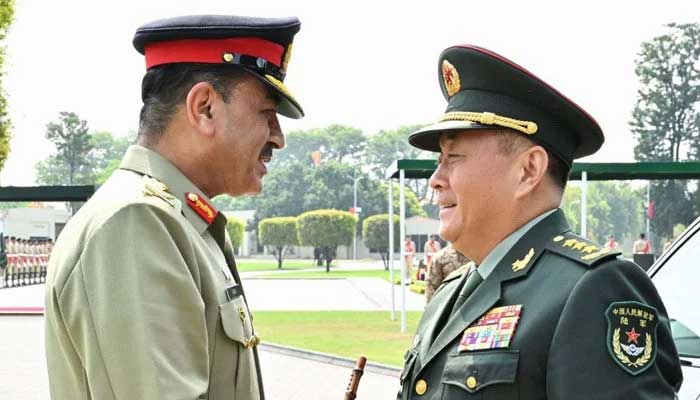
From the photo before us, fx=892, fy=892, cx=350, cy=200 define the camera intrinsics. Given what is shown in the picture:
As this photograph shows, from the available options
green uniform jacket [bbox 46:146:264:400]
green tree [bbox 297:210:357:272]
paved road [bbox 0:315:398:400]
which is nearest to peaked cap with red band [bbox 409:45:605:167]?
green uniform jacket [bbox 46:146:264:400]

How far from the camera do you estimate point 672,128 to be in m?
56.0

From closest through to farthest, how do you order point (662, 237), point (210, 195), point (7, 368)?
point (210, 195) < point (7, 368) < point (662, 237)

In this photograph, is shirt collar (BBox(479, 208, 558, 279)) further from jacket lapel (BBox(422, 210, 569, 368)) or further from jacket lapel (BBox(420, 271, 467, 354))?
jacket lapel (BBox(420, 271, 467, 354))

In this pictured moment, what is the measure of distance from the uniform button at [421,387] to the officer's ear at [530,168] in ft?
1.77

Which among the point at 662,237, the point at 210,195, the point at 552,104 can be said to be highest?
the point at 552,104

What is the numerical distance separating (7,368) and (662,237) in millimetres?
48541

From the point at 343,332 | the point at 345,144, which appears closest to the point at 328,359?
the point at 343,332

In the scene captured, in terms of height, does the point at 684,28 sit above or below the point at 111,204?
above

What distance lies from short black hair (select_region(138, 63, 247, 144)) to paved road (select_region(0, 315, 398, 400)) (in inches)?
268

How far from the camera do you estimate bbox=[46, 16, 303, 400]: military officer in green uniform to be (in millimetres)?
1930

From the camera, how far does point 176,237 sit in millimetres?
2113

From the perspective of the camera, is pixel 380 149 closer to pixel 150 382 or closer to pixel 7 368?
pixel 7 368

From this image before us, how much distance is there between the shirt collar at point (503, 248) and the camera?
235cm

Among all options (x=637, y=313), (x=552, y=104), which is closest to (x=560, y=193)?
(x=552, y=104)
